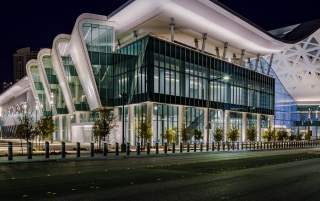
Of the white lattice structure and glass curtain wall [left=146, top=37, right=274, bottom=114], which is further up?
the white lattice structure

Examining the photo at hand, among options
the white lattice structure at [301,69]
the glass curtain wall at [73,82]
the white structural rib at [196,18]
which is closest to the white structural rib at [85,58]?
the white structural rib at [196,18]

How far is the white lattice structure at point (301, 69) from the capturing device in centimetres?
9556

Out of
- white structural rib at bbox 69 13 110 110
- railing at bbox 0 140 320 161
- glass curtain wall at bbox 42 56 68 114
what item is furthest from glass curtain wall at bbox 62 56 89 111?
railing at bbox 0 140 320 161

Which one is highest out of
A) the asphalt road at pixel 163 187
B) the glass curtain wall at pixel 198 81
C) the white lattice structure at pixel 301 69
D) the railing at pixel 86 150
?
the white lattice structure at pixel 301 69

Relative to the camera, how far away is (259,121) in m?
74.9

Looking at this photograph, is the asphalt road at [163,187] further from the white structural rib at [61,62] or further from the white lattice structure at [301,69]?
the white lattice structure at [301,69]

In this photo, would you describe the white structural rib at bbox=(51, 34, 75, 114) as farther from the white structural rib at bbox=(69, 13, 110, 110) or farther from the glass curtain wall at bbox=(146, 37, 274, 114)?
the glass curtain wall at bbox=(146, 37, 274, 114)

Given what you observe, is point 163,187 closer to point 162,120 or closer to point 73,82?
point 162,120

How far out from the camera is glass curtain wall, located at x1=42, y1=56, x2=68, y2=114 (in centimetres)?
7194

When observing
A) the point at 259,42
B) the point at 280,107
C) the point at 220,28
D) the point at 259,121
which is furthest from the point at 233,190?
the point at 280,107

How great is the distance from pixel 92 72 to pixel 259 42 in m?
30.5

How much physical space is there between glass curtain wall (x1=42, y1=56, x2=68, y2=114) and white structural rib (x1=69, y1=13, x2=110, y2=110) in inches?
606

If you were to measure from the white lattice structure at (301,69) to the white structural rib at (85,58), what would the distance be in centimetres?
5472

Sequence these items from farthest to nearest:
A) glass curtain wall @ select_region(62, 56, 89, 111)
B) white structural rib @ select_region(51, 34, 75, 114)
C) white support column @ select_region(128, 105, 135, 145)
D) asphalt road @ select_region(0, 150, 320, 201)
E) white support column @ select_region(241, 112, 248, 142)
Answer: white support column @ select_region(241, 112, 248, 142) < white structural rib @ select_region(51, 34, 75, 114) < glass curtain wall @ select_region(62, 56, 89, 111) < white support column @ select_region(128, 105, 135, 145) < asphalt road @ select_region(0, 150, 320, 201)
